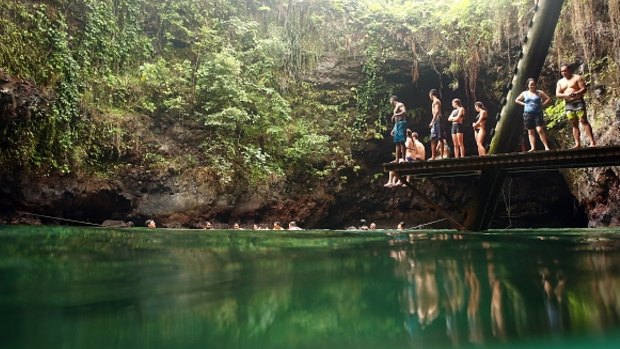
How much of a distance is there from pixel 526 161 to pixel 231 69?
29.4 feet

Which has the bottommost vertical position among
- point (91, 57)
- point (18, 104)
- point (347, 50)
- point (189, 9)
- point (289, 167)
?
point (289, 167)

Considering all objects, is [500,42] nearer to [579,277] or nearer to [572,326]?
[579,277]

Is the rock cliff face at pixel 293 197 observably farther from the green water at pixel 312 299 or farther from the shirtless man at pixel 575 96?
the green water at pixel 312 299

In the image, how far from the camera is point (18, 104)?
33.1 feet

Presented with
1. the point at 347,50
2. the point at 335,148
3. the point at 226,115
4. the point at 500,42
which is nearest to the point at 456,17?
the point at 500,42

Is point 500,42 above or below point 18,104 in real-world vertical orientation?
above

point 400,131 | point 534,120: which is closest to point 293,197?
point 400,131

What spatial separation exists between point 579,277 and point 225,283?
2470 millimetres

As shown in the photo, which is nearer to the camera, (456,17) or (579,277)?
(579,277)

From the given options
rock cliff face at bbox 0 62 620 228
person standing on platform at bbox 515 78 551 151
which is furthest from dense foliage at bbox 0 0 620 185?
person standing on platform at bbox 515 78 551 151

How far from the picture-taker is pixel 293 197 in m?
13.9

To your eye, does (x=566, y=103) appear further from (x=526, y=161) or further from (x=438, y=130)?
(x=438, y=130)

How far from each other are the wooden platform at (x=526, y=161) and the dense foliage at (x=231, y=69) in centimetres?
454

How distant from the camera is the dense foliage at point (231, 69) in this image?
1082 centimetres
